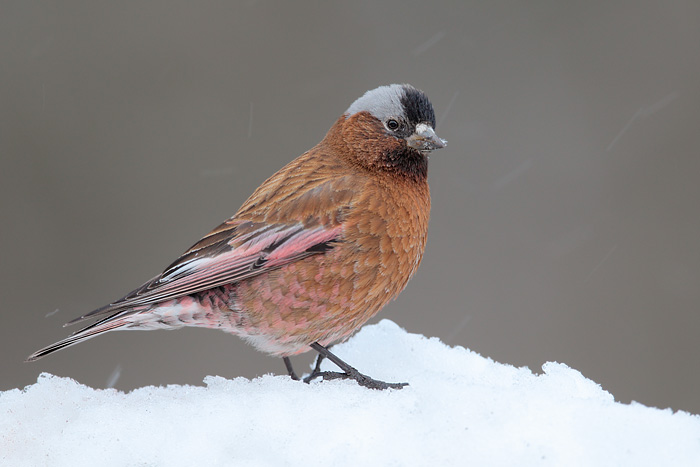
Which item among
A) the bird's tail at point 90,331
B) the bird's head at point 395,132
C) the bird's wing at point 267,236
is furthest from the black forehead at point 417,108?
the bird's tail at point 90,331

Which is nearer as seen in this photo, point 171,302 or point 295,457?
point 295,457

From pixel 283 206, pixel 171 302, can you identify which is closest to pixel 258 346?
pixel 171 302

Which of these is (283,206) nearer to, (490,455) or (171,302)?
(171,302)

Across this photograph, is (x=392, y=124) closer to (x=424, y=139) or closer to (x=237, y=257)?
(x=424, y=139)

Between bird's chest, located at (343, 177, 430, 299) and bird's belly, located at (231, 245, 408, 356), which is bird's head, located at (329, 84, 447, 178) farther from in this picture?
bird's belly, located at (231, 245, 408, 356)

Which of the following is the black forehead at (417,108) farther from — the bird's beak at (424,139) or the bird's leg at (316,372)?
the bird's leg at (316,372)

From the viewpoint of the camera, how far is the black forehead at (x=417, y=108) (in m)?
3.65

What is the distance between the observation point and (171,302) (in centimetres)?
331

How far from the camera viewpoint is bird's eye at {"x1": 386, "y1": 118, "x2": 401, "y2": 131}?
12.1ft

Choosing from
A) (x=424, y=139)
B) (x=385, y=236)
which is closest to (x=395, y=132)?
(x=424, y=139)

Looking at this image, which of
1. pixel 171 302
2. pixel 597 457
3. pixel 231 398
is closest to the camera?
pixel 597 457

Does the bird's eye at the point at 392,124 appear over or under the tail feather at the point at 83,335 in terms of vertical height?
over

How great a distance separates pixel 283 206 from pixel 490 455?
168 cm

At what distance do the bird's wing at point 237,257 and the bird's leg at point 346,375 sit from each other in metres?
0.52
